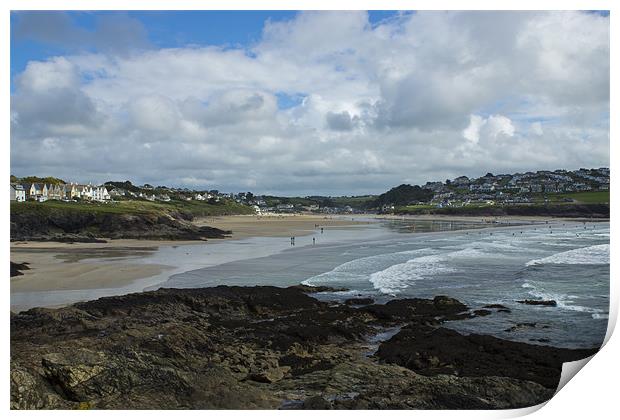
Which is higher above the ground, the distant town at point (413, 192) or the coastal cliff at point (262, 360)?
the distant town at point (413, 192)

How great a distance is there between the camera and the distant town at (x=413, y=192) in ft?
168

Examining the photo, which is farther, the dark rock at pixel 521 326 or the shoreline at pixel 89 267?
the shoreline at pixel 89 267

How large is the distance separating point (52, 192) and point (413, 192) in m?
115

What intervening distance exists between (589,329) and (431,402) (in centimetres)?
643

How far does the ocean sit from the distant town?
29.9 m

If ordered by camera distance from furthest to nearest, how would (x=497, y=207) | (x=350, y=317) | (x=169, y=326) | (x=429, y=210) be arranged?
1. (x=429, y=210)
2. (x=497, y=207)
3. (x=350, y=317)
4. (x=169, y=326)

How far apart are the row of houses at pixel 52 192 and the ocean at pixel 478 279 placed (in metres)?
27.9

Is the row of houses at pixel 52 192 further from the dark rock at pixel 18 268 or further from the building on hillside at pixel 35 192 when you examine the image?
the dark rock at pixel 18 268

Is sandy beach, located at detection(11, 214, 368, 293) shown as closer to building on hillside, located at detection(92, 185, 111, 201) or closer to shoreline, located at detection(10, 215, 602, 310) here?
shoreline, located at detection(10, 215, 602, 310)

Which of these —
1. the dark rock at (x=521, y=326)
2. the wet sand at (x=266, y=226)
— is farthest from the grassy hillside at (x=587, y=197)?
the dark rock at (x=521, y=326)

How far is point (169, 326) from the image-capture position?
9.16 m

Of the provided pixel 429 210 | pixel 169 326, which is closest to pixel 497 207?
pixel 429 210

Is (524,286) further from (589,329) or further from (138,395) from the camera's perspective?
(138,395)

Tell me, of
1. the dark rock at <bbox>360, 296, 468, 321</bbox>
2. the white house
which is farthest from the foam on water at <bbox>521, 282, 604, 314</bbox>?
the white house
